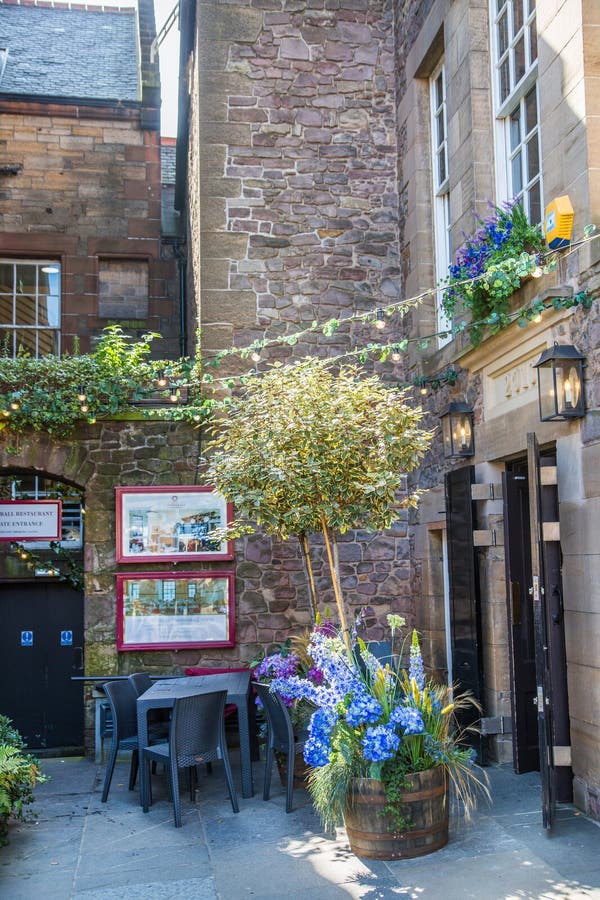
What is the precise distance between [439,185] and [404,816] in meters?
5.94

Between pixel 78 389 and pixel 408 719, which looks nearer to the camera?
pixel 408 719

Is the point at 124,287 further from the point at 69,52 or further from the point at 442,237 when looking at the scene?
Answer: the point at 442,237

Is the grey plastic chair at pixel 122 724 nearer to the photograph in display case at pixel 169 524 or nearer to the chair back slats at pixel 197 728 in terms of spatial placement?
the chair back slats at pixel 197 728

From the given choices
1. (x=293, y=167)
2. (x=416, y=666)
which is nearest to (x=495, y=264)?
(x=416, y=666)

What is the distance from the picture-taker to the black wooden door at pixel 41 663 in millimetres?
12070

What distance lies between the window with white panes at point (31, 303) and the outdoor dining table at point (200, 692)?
6.11 meters

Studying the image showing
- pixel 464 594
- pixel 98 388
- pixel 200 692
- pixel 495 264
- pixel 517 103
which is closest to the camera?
pixel 495 264

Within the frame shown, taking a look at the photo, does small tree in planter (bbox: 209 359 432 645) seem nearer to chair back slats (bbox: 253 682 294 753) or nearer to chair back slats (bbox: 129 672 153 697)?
chair back slats (bbox: 253 682 294 753)

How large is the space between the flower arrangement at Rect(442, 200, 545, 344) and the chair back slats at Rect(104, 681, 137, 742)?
388 cm

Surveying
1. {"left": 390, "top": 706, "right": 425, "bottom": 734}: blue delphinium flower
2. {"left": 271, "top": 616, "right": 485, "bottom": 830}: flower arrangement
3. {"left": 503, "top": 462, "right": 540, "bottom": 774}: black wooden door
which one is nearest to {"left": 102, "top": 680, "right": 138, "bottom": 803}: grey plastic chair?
{"left": 271, "top": 616, "right": 485, "bottom": 830}: flower arrangement

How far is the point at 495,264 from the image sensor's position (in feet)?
20.3

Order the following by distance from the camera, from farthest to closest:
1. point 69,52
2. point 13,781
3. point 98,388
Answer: point 69,52 < point 98,388 < point 13,781

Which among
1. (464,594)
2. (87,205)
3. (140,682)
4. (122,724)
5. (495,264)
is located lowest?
(122,724)

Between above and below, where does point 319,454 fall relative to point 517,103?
below
